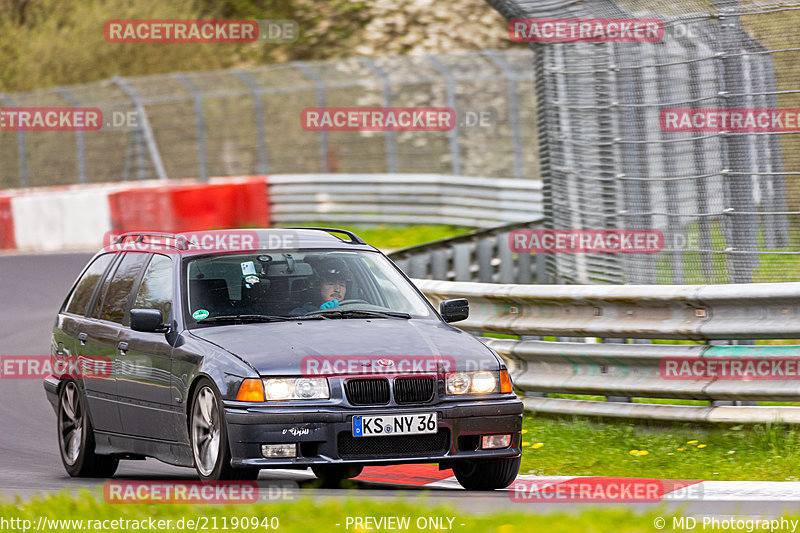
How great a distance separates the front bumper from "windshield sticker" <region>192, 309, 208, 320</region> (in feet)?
3.31

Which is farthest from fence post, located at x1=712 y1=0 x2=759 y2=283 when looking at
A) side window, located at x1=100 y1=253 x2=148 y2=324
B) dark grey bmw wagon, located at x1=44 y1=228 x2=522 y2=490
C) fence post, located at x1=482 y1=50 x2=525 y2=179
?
fence post, located at x1=482 y1=50 x2=525 y2=179

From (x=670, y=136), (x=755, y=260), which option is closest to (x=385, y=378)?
(x=755, y=260)

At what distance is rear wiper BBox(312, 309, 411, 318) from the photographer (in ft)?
27.7

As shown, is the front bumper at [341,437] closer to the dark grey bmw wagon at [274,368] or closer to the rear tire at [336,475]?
the dark grey bmw wagon at [274,368]

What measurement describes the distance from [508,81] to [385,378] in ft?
61.0

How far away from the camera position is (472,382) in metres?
7.83

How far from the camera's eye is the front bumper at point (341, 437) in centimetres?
741

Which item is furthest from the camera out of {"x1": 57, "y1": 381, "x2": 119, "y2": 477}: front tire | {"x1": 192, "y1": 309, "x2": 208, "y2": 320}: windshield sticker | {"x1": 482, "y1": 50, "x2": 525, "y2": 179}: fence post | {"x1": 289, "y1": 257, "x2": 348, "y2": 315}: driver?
{"x1": 482, "y1": 50, "x2": 525, "y2": 179}: fence post

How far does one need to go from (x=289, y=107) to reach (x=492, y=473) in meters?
19.9

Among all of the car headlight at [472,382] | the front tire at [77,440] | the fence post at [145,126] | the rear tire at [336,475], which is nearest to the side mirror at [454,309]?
the car headlight at [472,382]

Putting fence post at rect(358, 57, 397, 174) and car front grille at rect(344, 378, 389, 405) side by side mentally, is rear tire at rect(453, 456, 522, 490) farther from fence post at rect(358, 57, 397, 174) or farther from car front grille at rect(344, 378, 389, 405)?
fence post at rect(358, 57, 397, 174)

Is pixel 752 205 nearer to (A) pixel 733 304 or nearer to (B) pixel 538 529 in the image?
(A) pixel 733 304

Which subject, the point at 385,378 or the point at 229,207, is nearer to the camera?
the point at 385,378

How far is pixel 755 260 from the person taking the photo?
10.1 metres
